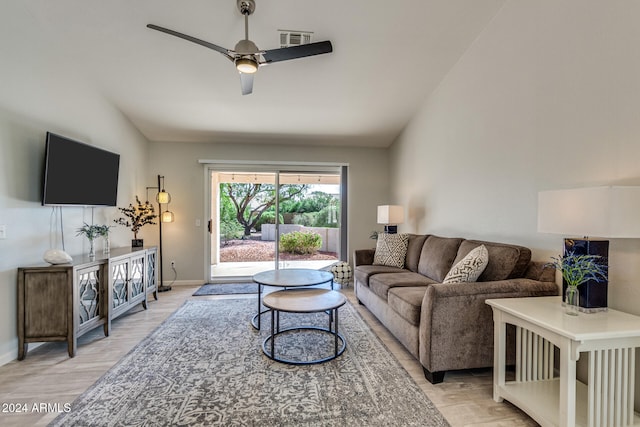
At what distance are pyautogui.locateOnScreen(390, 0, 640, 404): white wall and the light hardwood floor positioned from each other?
1.04 meters

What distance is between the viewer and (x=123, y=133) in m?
4.33

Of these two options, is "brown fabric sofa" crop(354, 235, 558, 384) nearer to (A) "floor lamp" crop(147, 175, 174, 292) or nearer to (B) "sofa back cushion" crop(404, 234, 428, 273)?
(B) "sofa back cushion" crop(404, 234, 428, 273)

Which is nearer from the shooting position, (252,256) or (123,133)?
(123,133)

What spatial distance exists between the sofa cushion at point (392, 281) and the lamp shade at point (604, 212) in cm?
158

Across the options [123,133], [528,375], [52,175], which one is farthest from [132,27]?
[528,375]

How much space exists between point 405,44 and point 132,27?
2.72m

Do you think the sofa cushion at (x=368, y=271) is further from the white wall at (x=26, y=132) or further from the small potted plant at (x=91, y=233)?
the white wall at (x=26, y=132)

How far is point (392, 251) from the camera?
4.06 metres

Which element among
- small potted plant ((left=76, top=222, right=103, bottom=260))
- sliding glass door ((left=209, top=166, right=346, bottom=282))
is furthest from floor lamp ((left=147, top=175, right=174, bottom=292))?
small potted plant ((left=76, top=222, right=103, bottom=260))

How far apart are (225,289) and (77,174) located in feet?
8.44

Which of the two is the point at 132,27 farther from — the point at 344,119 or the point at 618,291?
the point at 618,291

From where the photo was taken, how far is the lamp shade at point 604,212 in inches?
61.1

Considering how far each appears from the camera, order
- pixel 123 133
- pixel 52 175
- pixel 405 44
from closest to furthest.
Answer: pixel 52 175, pixel 405 44, pixel 123 133

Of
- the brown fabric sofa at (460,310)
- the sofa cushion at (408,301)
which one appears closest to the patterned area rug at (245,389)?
the brown fabric sofa at (460,310)
